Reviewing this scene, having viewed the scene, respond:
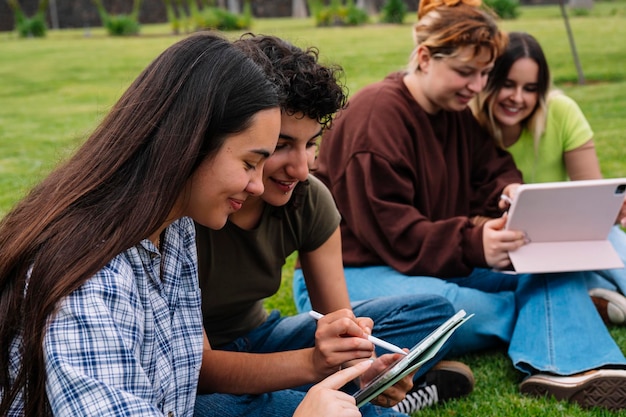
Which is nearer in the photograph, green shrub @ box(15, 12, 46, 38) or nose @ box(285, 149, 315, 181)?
nose @ box(285, 149, 315, 181)

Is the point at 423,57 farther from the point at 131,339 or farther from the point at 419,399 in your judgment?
the point at 131,339

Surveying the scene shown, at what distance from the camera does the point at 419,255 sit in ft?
10.3

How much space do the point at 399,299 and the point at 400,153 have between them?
0.66 m

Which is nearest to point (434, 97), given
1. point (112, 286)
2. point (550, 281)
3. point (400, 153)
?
point (400, 153)

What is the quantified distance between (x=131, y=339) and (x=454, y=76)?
1965 mm

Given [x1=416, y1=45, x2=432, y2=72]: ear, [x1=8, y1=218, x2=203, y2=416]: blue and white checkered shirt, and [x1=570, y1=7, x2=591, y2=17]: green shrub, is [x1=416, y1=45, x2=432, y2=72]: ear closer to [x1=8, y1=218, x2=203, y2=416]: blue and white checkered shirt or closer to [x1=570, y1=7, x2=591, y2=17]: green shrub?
[x1=8, y1=218, x2=203, y2=416]: blue and white checkered shirt

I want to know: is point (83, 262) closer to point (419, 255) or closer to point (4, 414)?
point (4, 414)

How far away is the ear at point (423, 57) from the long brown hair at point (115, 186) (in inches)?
63.3

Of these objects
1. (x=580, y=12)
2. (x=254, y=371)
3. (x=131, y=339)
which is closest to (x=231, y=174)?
(x=131, y=339)

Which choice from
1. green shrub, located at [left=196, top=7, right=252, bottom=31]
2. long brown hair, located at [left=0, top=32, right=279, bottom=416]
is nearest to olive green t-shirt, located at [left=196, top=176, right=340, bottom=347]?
long brown hair, located at [left=0, top=32, right=279, bottom=416]

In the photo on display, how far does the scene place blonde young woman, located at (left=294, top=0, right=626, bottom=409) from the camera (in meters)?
2.96

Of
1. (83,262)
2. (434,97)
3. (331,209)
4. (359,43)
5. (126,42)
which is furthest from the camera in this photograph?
(126,42)

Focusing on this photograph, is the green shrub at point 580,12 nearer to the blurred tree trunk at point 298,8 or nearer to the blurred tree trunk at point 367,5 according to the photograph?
the blurred tree trunk at point 367,5

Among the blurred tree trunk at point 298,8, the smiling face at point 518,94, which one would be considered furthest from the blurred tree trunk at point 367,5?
the smiling face at point 518,94
